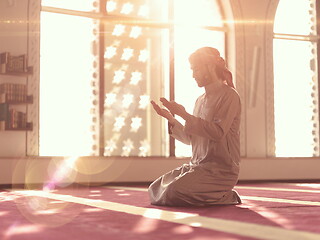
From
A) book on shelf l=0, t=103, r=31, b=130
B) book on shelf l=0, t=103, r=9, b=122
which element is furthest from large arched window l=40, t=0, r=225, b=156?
book on shelf l=0, t=103, r=9, b=122

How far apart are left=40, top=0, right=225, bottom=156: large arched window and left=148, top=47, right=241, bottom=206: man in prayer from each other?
11.5 ft

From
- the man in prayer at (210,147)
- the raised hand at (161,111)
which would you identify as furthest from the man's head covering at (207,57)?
the raised hand at (161,111)

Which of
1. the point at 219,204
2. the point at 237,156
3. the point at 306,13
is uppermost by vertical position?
the point at 306,13

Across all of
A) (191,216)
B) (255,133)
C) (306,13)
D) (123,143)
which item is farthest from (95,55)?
(191,216)

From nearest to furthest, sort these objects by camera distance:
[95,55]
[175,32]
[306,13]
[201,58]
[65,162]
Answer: [201,58] → [65,162] → [95,55] → [175,32] → [306,13]

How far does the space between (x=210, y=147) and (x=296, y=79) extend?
211 inches

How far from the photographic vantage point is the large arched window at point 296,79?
26.7 feet

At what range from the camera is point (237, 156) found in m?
3.37

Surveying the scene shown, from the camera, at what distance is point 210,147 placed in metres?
3.30

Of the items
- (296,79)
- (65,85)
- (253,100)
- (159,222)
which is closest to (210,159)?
(159,222)

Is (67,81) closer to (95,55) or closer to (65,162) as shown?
(95,55)

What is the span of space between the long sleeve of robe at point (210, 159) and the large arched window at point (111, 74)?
138 inches

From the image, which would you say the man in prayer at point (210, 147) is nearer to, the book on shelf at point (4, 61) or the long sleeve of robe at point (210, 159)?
the long sleeve of robe at point (210, 159)

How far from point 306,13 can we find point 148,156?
3499 mm
